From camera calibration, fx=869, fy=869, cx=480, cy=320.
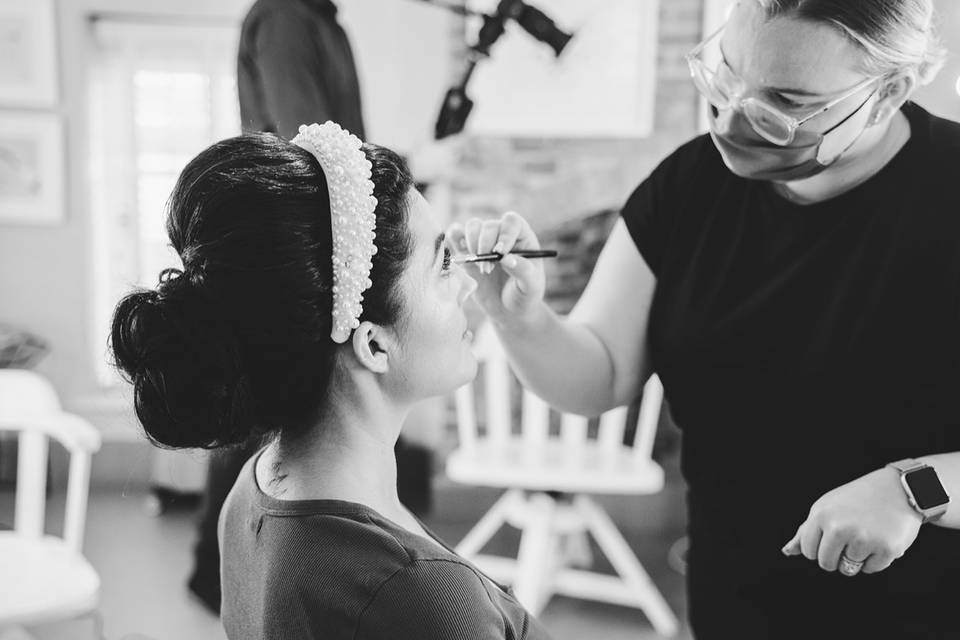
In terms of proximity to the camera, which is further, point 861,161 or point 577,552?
point 577,552

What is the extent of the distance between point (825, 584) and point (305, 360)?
0.71 m

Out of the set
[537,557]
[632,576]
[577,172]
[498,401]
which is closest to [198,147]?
[577,172]

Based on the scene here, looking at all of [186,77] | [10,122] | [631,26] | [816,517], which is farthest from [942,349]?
[10,122]

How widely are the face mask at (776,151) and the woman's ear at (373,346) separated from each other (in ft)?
1.62

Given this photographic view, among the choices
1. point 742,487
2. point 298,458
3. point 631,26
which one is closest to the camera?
point 298,458

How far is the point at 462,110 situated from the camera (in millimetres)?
3057

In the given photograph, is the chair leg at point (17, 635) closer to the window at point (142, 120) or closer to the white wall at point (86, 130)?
the white wall at point (86, 130)

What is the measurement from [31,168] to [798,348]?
126 inches

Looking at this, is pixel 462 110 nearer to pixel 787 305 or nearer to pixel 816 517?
pixel 787 305

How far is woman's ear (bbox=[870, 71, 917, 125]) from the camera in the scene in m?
1.01

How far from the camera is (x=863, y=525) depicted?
34.1 inches

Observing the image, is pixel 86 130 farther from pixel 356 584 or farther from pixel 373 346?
pixel 356 584

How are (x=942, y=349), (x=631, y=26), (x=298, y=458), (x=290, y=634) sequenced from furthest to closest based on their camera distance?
(x=631, y=26) → (x=942, y=349) → (x=298, y=458) → (x=290, y=634)

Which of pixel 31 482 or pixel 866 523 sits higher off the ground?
pixel 866 523
